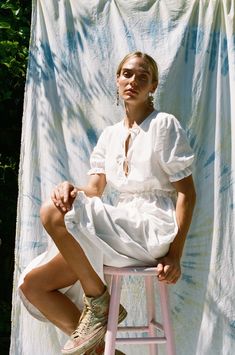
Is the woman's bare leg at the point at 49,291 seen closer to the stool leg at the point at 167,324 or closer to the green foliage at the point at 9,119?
the stool leg at the point at 167,324

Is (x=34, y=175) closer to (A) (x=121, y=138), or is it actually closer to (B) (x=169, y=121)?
(A) (x=121, y=138)

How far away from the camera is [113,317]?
2.59 m

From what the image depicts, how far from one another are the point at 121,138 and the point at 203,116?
53cm

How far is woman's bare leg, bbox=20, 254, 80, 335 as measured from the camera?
2781 mm

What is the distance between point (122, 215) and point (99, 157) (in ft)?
1.55

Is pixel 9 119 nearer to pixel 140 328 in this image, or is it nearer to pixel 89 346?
pixel 140 328

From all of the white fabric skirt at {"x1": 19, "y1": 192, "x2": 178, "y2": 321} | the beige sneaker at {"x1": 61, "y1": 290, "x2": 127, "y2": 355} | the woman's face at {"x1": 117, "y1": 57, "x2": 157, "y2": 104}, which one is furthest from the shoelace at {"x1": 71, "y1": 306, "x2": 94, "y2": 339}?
the woman's face at {"x1": 117, "y1": 57, "x2": 157, "y2": 104}

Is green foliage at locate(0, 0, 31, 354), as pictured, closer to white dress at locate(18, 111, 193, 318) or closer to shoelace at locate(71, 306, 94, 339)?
white dress at locate(18, 111, 193, 318)

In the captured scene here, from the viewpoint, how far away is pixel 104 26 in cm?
337

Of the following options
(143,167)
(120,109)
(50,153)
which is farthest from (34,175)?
(143,167)

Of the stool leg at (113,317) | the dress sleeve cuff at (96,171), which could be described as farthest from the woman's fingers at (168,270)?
the dress sleeve cuff at (96,171)

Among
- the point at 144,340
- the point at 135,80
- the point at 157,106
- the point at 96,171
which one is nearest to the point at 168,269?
the point at 144,340

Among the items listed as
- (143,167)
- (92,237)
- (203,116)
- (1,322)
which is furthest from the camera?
(1,322)

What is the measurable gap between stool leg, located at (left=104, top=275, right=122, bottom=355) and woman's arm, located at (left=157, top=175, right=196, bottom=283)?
0.50ft
